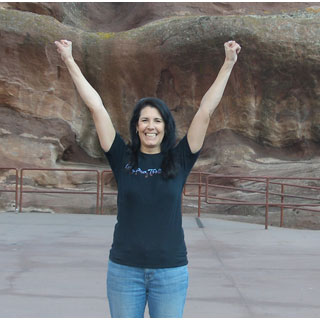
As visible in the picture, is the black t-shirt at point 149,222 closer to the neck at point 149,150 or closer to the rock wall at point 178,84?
the neck at point 149,150

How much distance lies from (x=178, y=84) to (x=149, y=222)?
46.0ft

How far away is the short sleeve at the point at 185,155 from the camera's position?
7.89 ft

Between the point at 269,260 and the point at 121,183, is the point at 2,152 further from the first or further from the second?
the point at 121,183

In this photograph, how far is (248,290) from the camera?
5031mm

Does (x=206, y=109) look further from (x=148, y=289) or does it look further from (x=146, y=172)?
(x=148, y=289)

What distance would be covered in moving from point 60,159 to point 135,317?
1400cm

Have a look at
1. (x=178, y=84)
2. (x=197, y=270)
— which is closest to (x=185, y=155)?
(x=197, y=270)

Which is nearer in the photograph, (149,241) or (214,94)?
(149,241)

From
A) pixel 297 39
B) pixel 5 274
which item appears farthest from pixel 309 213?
pixel 5 274

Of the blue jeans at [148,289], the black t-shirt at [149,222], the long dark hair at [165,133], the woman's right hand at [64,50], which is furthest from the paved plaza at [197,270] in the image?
the woman's right hand at [64,50]

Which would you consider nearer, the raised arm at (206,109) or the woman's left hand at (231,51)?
the raised arm at (206,109)

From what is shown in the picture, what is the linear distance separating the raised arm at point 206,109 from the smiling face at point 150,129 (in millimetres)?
148

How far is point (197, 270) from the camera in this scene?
A: 589 centimetres

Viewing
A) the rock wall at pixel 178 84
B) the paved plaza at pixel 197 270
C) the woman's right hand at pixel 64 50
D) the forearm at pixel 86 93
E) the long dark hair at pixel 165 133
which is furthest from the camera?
the rock wall at pixel 178 84
